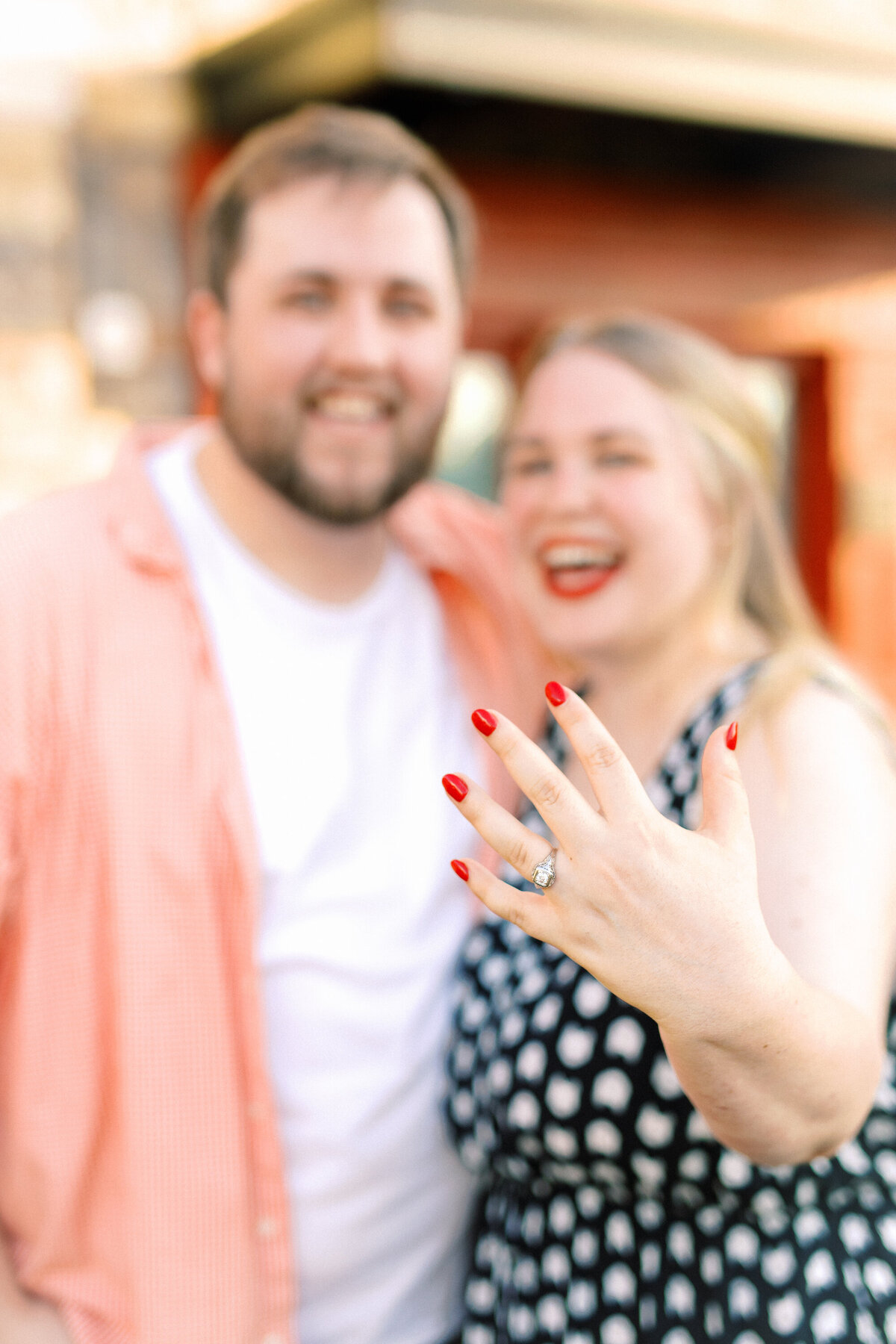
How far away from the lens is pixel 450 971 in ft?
6.01

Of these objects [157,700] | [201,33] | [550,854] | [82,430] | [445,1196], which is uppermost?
[201,33]

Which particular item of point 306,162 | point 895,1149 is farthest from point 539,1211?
point 306,162

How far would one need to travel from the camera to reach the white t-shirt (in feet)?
5.50

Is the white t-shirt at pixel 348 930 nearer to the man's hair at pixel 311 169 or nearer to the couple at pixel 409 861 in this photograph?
the couple at pixel 409 861

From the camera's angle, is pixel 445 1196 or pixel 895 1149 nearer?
pixel 895 1149

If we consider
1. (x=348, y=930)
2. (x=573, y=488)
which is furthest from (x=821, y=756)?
(x=348, y=930)

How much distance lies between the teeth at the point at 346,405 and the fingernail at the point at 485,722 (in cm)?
99

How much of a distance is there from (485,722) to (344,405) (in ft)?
3.36

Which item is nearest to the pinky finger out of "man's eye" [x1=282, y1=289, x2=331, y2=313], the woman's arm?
the woman's arm

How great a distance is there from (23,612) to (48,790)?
0.25 m

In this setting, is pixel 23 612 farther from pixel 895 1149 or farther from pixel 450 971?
pixel 895 1149

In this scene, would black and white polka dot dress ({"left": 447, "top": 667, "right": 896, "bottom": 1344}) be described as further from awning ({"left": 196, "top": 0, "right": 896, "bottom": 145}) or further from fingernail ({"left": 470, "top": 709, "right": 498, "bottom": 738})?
awning ({"left": 196, "top": 0, "right": 896, "bottom": 145})

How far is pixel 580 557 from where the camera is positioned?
1880mm

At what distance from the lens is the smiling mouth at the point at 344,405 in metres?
1.92
